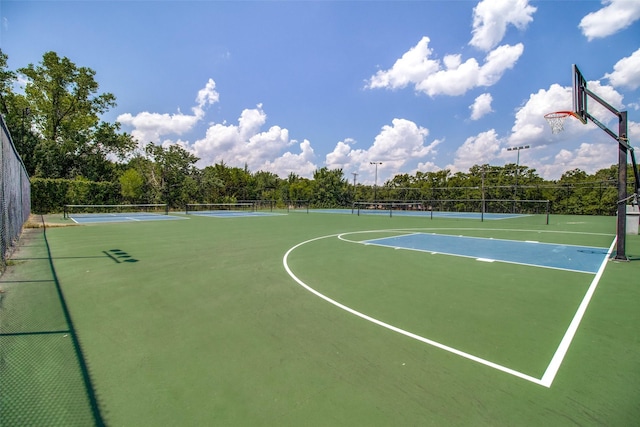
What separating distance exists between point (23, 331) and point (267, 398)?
3.60m

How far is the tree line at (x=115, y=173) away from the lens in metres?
29.9

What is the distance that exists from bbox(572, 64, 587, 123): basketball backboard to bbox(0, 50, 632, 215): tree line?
19294 millimetres

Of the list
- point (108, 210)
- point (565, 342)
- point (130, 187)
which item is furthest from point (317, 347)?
point (130, 187)

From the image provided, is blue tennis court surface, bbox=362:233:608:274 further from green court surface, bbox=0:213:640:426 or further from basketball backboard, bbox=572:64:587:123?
basketball backboard, bbox=572:64:587:123

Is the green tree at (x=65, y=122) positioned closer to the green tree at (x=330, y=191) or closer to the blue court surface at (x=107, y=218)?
the blue court surface at (x=107, y=218)

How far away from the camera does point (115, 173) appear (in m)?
39.0

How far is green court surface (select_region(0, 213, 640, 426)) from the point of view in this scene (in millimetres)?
2527

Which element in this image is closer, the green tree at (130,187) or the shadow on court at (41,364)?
the shadow on court at (41,364)

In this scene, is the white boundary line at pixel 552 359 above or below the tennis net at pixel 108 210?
below

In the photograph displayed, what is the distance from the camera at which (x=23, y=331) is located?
3.96 m

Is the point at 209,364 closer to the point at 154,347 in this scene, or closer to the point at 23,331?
the point at 154,347

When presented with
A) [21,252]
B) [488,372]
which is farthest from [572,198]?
[21,252]

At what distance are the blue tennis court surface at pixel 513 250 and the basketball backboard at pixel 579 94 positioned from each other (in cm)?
405

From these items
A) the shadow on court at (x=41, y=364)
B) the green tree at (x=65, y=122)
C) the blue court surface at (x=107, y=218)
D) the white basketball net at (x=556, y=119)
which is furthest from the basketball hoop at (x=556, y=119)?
the green tree at (x=65, y=122)
